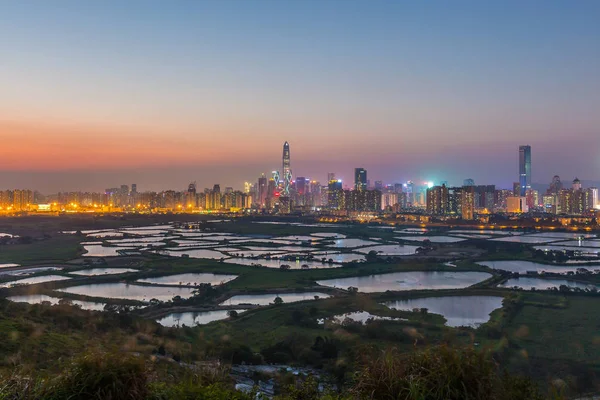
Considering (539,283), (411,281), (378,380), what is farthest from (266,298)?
(378,380)

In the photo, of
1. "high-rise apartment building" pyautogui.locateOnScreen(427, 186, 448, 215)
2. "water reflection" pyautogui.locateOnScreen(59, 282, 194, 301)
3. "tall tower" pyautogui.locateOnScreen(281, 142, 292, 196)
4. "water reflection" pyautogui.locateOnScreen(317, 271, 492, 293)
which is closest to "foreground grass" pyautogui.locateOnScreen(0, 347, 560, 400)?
"water reflection" pyautogui.locateOnScreen(59, 282, 194, 301)

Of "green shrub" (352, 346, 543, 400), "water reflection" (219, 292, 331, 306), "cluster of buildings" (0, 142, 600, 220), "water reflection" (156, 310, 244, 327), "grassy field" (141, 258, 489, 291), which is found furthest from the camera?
"cluster of buildings" (0, 142, 600, 220)

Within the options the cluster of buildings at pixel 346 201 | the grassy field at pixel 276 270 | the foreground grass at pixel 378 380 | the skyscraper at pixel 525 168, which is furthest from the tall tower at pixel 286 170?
the foreground grass at pixel 378 380

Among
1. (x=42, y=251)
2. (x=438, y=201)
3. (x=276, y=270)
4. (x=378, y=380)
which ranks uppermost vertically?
(x=438, y=201)

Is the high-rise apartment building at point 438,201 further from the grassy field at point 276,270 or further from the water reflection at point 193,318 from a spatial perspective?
the water reflection at point 193,318

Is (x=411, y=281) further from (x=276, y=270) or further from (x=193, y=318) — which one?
(x=193, y=318)

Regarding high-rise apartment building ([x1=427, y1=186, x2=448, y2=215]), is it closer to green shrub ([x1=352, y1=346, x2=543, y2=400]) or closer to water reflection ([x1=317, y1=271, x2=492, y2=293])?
water reflection ([x1=317, y1=271, x2=492, y2=293])

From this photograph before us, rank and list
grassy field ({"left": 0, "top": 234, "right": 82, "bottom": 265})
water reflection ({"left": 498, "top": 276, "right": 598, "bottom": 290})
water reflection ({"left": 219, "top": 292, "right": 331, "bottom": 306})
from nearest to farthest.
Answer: water reflection ({"left": 219, "top": 292, "right": 331, "bottom": 306})
water reflection ({"left": 498, "top": 276, "right": 598, "bottom": 290})
grassy field ({"left": 0, "top": 234, "right": 82, "bottom": 265})

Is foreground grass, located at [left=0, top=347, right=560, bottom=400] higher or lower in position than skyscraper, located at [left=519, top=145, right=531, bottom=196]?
lower

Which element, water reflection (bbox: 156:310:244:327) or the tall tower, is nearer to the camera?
water reflection (bbox: 156:310:244:327)

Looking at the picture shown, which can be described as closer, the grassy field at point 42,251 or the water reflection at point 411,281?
the water reflection at point 411,281

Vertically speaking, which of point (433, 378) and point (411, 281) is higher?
point (433, 378)

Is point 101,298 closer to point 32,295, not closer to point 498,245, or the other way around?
point 32,295
